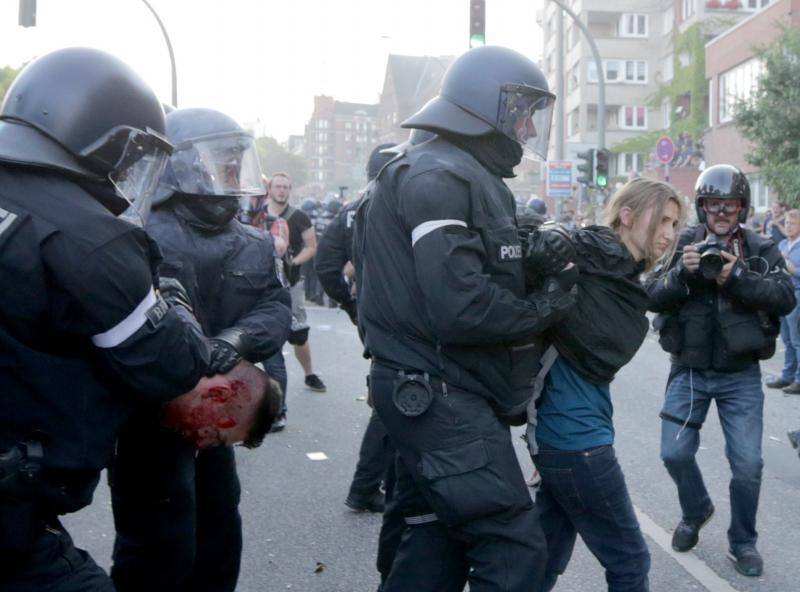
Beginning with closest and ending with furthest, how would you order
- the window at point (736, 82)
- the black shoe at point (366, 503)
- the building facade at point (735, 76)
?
the black shoe at point (366, 503) < the building facade at point (735, 76) < the window at point (736, 82)

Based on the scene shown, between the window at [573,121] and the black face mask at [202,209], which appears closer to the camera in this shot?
the black face mask at [202,209]

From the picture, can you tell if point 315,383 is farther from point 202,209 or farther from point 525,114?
point 525,114

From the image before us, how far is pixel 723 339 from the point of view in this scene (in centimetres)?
473

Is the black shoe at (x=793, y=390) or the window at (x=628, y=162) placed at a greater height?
the window at (x=628, y=162)

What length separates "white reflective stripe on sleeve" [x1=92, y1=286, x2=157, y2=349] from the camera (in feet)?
7.18

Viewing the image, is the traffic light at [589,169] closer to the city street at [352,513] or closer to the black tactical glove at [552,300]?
the city street at [352,513]

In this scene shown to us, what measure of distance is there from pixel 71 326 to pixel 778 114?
59.0 ft

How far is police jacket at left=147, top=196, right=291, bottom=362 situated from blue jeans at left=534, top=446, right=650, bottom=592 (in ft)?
3.43

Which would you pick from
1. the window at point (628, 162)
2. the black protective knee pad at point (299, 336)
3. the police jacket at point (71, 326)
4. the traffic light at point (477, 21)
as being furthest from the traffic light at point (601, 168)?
the window at point (628, 162)

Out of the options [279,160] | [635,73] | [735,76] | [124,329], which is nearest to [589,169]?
[735,76]

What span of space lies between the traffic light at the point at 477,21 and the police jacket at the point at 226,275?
41.7 ft

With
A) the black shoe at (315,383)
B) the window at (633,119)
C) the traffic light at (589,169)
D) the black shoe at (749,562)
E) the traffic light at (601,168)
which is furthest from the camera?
the window at (633,119)

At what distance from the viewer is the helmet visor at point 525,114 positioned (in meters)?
3.04

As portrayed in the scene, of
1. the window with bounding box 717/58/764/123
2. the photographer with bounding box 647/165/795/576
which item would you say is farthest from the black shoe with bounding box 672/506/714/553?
the window with bounding box 717/58/764/123
